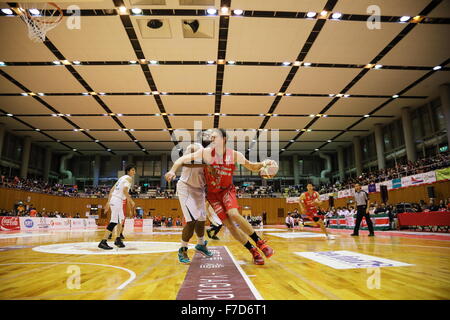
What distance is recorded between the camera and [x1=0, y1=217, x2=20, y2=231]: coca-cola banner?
13.0m

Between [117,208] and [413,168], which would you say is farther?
[413,168]

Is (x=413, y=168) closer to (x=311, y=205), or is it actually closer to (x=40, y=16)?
(x=311, y=205)

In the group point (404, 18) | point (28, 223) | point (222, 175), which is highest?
point (404, 18)

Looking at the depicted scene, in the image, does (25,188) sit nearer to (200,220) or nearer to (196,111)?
(196,111)

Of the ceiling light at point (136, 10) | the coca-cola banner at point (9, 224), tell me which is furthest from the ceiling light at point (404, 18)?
the coca-cola banner at point (9, 224)

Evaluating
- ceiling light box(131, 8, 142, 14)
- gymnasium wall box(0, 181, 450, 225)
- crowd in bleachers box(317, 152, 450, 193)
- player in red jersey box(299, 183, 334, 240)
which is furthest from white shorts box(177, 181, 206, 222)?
gymnasium wall box(0, 181, 450, 225)

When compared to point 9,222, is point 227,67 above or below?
above

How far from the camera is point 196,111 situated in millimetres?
20641

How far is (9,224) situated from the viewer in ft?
44.0

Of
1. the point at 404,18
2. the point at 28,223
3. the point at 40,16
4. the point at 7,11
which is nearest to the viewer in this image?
the point at 40,16

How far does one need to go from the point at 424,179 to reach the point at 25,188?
94.5ft

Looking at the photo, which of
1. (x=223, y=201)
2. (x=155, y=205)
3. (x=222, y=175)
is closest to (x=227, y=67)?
(x=222, y=175)

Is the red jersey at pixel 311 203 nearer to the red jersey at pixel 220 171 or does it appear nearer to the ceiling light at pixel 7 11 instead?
the red jersey at pixel 220 171

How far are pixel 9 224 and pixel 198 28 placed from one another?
1293cm
